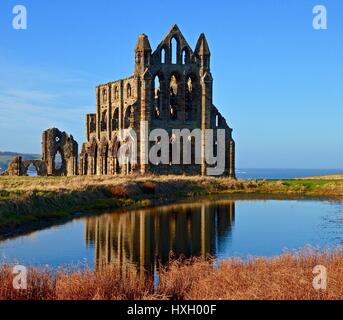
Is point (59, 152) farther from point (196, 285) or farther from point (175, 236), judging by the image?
point (196, 285)

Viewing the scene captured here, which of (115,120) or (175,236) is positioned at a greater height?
(115,120)

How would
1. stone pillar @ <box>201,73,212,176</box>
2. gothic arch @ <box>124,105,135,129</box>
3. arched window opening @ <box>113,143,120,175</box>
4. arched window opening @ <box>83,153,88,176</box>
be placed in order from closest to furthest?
gothic arch @ <box>124,105,135,129</box> < stone pillar @ <box>201,73,212,176</box> < arched window opening @ <box>113,143,120,175</box> < arched window opening @ <box>83,153,88,176</box>

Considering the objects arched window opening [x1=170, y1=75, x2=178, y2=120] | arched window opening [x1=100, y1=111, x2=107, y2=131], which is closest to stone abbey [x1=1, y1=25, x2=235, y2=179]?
arched window opening [x1=170, y1=75, x2=178, y2=120]

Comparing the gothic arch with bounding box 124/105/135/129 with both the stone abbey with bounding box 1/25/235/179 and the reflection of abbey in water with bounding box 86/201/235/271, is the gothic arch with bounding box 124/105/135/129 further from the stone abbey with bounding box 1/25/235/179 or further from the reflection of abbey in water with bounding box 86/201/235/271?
the reflection of abbey in water with bounding box 86/201/235/271

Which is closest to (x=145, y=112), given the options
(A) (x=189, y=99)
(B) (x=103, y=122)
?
(A) (x=189, y=99)

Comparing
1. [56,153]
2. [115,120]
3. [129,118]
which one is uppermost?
[115,120]

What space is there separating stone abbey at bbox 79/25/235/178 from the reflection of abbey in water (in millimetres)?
24987

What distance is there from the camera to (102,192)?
37.2m

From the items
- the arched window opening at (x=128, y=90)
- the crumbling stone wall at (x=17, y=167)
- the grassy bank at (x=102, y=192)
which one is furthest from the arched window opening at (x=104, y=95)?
the grassy bank at (x=102, y=192)

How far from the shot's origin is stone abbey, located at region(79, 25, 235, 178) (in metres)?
57.6

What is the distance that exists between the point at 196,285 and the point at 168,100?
160 feet

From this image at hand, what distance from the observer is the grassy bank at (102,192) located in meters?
26.7
